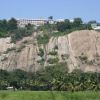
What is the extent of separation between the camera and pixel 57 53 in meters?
142

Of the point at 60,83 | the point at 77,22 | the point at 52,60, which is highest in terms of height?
the point at 77,22

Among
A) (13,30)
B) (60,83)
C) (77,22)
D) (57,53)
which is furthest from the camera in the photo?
(77,22)

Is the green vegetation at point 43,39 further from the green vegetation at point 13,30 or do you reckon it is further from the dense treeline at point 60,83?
the dense treeline at point 60,83

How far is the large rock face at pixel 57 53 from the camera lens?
13850 cm

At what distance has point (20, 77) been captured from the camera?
123688 millimetres

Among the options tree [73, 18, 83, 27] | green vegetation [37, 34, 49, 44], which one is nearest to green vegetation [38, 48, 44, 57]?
green vegetation [37, 34, 49, 44]

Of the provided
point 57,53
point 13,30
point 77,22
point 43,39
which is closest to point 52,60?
point 57,53

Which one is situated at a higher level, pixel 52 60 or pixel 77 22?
pixel 77 22

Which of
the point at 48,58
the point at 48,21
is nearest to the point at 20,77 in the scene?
the point at 48,58

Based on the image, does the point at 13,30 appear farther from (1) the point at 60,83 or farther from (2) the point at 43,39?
(1) the point at 60,83

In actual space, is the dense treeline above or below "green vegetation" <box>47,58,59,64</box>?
below

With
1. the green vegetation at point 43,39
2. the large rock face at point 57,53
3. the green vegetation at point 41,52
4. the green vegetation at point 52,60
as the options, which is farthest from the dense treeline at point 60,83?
the green vegetation at point 43,39

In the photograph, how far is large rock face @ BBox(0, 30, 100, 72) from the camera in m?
138

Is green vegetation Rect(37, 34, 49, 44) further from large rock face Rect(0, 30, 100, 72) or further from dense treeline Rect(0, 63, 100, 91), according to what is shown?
dense treeline Rect(0, 63, 100, 91)
